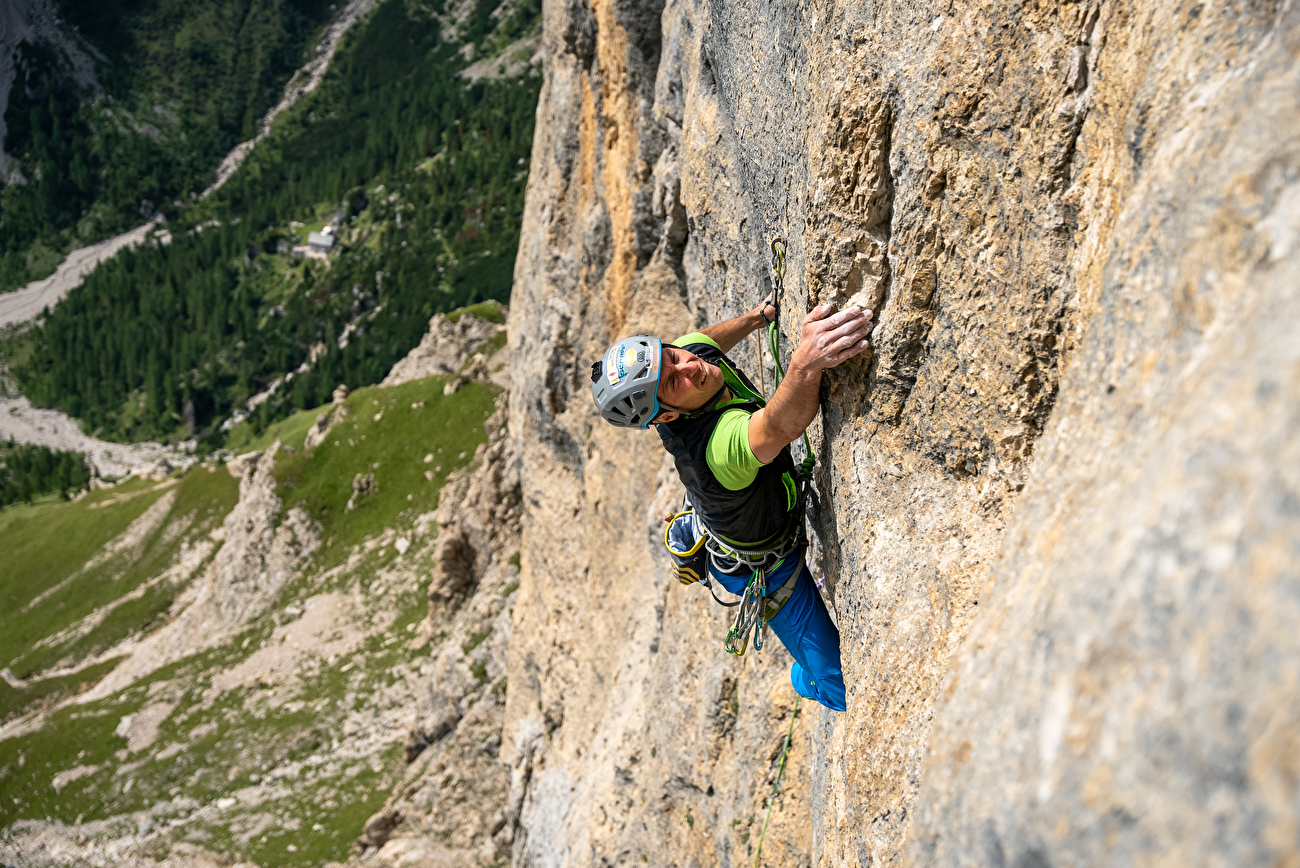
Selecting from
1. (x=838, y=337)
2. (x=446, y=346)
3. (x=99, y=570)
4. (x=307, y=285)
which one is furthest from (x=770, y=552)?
(x=307, y=285)

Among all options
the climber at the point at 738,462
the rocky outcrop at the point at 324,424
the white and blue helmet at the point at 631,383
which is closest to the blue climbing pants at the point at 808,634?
the climber at the point at 738,462

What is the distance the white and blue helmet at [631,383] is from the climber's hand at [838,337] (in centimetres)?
153

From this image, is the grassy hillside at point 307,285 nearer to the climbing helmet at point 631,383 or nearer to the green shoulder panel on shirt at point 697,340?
the green shoulder panel on shirt at point 697,340

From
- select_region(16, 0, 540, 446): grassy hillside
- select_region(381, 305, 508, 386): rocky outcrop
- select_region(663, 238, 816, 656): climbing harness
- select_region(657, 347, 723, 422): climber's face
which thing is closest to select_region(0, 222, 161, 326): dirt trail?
Result: select_region(16, 0, 540, 446): grassy hillside

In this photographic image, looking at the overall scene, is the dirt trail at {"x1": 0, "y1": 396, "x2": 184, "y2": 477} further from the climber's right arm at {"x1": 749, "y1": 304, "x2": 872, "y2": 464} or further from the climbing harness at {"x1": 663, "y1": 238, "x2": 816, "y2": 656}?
the climber's right arm at {"x1": 749, "y1": 304, "x2": 872, "y2": 464}

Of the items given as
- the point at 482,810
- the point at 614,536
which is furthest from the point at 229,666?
the point at 614,536

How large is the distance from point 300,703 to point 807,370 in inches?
1629

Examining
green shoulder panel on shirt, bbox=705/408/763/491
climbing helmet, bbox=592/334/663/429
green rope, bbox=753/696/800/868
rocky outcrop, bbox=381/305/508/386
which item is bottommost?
rocky outcrop, bbox=381/305/508/386

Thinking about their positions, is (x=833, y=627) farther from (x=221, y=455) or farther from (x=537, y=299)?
(x=221, y=455)

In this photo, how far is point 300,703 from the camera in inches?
1561

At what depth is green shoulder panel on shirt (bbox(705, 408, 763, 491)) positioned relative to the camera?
5898 millimetres

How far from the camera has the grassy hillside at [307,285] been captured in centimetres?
14038

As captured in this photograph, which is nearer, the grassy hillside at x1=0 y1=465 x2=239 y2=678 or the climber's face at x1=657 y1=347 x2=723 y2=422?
the climber's face at x1=657 y1=347 x2=723 y2=422

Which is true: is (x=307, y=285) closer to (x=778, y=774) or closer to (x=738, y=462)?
(x=778, y=774)
